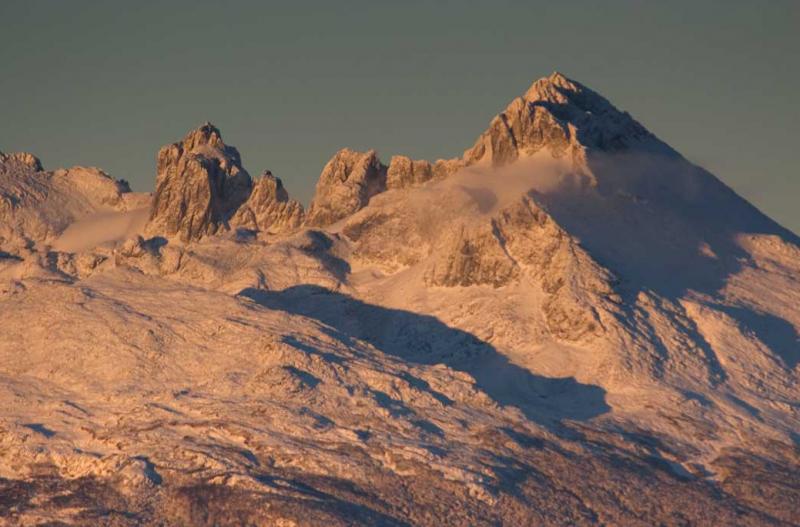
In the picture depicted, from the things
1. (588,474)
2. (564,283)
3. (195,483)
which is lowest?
(195,483)

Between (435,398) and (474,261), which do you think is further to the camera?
(474,261)

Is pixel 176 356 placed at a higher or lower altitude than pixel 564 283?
lower

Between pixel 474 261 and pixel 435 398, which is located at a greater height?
pixel 474 261

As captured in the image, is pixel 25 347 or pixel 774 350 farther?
pixel 774 350

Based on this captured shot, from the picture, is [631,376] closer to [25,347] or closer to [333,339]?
[333,339]

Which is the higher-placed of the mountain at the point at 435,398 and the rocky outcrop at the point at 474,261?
the rocky outcrop at the point at 474,261

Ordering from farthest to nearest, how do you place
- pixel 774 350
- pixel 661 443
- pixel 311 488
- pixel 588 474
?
pixel 774 350 < pixel 661 443 < pixel 588 474 < pixel 311 488

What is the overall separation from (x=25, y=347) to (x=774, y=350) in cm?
7541

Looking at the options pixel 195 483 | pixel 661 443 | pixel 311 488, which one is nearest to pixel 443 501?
pixel 311 488

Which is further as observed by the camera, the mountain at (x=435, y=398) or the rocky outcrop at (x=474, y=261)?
the rocky outcrop at (x=474, y=261)

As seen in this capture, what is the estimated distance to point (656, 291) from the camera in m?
192

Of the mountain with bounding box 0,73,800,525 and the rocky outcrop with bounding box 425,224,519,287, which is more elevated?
the rocky outcrop with bounding box 425,224,519,287

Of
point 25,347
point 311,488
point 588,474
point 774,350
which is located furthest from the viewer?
point 774,350

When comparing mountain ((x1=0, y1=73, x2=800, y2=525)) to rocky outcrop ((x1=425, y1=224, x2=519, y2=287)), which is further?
rocky outcrop ((x1=425, y1=224, x2=519, y2=287))
